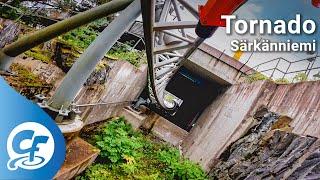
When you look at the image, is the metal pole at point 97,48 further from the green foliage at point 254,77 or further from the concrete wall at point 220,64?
the concrete wall at point 220,64

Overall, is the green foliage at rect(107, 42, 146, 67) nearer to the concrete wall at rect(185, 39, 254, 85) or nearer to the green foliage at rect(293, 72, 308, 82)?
the concrete wall at rect(185, 39, 254, 85)

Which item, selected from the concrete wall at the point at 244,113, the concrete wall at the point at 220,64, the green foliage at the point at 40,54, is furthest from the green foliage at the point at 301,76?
the green foliage at the point at 40,54

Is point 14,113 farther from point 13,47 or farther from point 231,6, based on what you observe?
point 231,6

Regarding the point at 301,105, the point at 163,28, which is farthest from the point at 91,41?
the point at 163,28

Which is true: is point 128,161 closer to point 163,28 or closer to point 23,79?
point 23,79

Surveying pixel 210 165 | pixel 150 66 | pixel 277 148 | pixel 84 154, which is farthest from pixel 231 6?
pixel 210 165

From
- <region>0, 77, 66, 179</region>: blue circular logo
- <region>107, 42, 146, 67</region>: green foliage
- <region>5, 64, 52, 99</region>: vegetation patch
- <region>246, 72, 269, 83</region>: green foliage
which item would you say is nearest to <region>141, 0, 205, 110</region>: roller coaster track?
<region>0, 77, 66, 179</region>: blue circular logo
